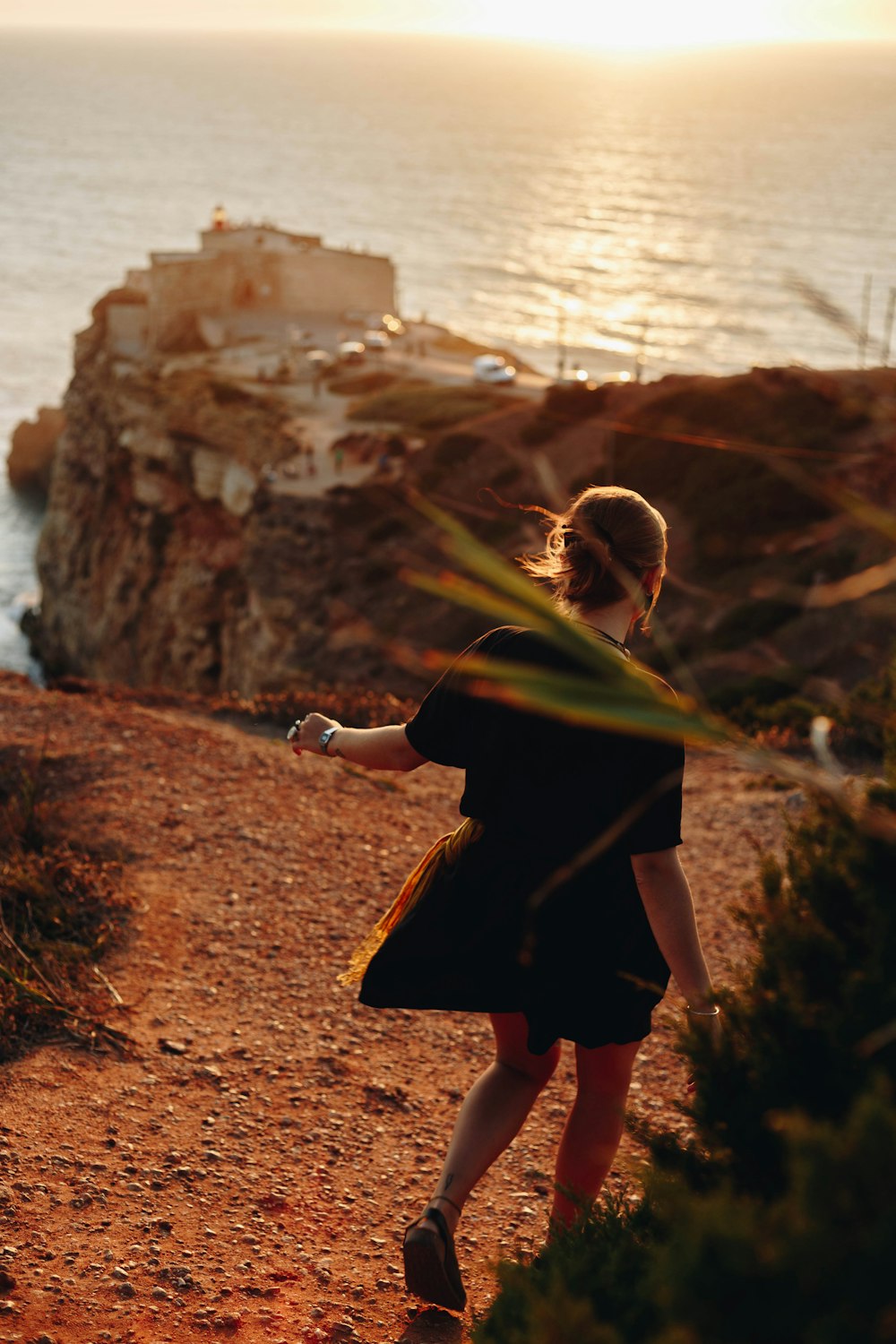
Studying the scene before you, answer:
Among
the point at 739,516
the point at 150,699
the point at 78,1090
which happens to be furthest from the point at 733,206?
the point at 78,1090

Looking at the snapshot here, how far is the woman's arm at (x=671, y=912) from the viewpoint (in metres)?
2.90

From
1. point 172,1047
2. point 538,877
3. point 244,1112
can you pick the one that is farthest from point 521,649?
point 172,1047

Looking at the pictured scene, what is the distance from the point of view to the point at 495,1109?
10.2 ft

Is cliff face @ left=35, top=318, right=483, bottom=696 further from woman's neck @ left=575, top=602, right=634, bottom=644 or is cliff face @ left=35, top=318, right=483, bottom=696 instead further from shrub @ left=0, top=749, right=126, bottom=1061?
woman's neck @ left=575, top=602, right=634, bottom=644

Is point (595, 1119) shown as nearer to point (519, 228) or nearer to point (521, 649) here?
point (521, 649)

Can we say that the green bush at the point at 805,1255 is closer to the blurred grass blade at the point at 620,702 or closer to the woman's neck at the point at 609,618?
the blurred grass blade at the point at 620,702

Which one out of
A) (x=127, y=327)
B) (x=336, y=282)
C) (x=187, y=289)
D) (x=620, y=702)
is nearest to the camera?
(x=620, y=702)

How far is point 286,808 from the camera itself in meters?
8.19

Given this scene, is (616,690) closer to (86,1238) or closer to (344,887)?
(86,1238)

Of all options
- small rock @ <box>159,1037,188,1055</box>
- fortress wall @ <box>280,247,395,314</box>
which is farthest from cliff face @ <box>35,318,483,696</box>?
small rock @ <box>159,1037,188,1055</box>

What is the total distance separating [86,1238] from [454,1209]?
117 centimetres

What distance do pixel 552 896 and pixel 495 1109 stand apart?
2.01 ft

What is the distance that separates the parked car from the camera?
1576 inches

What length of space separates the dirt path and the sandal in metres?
0.21
